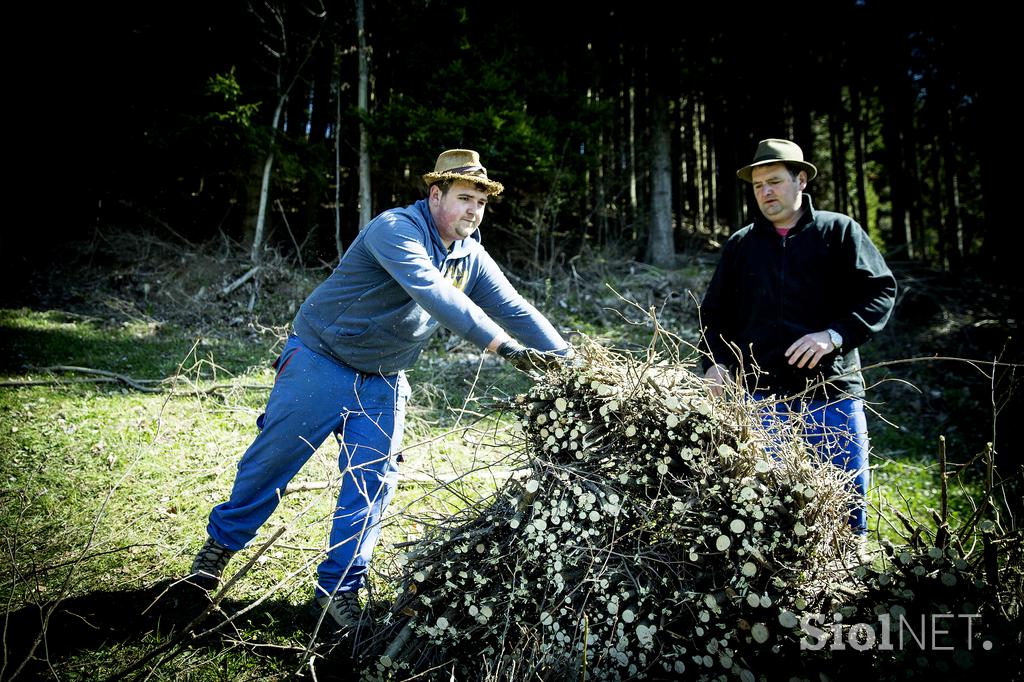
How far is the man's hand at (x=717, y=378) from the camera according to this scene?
2.41 metres

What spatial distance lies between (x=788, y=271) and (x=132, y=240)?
11744 mm

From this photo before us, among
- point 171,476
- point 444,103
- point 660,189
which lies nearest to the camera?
point 171,476

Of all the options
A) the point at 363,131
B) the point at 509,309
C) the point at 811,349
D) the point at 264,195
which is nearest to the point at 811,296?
the point at 811,349

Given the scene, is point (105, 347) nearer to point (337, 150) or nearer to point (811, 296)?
point (337, 150)

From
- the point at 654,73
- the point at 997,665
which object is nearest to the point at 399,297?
the point at 997,665

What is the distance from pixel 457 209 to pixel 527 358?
2.64ft

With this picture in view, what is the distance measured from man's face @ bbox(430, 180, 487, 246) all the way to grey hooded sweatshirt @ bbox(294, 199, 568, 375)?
0.05 metres

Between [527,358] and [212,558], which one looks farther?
[212,558]

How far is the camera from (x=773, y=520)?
2.22 meters

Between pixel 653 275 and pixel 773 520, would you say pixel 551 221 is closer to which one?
pixel 653 275

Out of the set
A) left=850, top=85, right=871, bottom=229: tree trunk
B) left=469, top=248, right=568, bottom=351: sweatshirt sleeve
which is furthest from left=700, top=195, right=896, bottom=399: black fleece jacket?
left=850, top=85, right=871, bottom=229: tree trunk

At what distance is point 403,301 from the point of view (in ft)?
9.09

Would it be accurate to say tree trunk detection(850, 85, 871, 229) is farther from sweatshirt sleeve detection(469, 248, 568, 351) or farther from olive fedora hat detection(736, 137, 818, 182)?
sweatshirt sleeve detection(469, 248, 568, 351)

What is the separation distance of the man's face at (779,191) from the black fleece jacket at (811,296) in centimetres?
6
